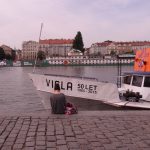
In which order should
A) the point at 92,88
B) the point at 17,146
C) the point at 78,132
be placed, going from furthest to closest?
the point at 92,88, the point at 78,132, the point at 17,146

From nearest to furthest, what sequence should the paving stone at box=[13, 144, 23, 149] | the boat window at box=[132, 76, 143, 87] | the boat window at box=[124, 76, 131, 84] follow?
the paving stone at box=[13, 144, 23, 149] → the boat window at box=[132, 76, 143, 87] → the boat window at box=[124, 76, 131, 84]

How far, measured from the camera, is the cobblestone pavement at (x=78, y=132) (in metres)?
7.32

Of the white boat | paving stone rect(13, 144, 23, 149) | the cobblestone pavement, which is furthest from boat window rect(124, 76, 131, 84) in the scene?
paving stone rect(13, 144, 23, 149)

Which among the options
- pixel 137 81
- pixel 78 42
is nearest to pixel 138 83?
pixel 137 81

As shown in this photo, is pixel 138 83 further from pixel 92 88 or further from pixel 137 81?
pixel 92 88

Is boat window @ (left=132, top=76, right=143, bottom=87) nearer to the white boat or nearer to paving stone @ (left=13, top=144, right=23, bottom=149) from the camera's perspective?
the white boat

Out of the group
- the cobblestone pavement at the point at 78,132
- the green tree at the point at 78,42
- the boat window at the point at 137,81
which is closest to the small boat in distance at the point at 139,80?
the boat window at the point at 137,81

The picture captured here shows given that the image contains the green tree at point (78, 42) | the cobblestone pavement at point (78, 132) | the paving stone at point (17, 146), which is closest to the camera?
the paving stone at point (17, 146)

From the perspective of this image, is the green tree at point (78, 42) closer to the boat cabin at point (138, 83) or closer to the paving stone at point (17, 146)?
the boat cabin at point (138, 83)

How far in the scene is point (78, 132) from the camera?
8.45 m

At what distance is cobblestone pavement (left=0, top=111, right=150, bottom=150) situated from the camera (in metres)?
7.32

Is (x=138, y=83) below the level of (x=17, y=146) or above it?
above

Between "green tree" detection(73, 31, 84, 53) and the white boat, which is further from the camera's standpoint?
"green tree" detection(73, 31, 84, 53)

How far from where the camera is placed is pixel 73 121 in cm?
972
